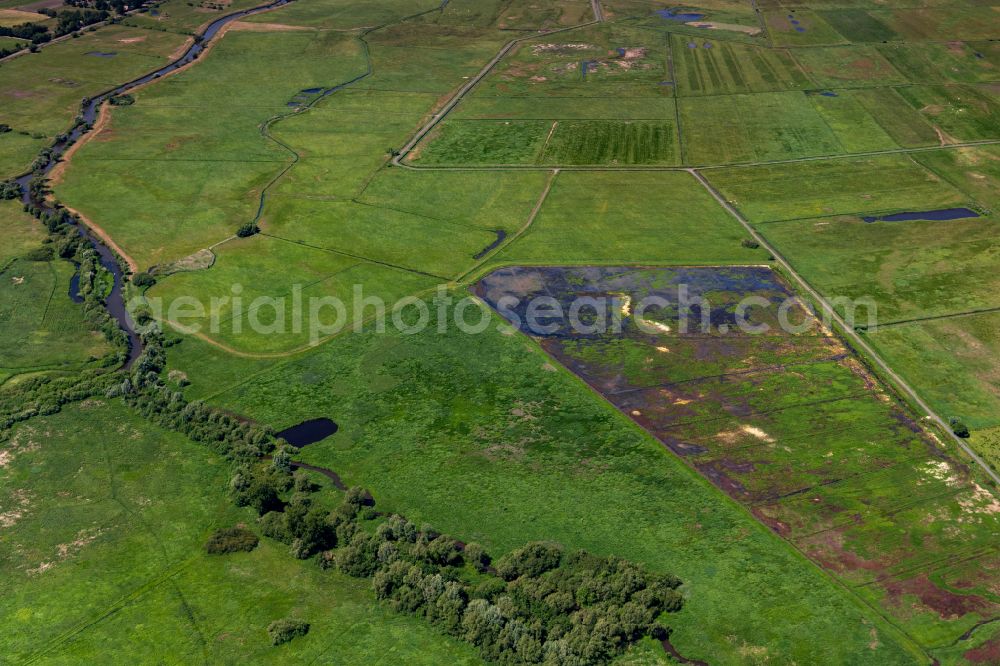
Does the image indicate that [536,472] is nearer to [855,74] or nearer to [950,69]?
[855,74]

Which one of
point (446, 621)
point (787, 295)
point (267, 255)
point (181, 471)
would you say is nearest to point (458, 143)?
point (267, 255)

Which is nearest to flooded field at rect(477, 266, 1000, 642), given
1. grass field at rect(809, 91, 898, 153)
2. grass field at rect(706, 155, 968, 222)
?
grass field at rect(706, 155, 968, 222)

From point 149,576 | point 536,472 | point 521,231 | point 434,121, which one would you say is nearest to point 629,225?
point 521,231

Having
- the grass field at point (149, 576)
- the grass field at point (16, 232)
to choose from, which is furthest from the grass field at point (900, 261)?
the grass field at point (16, 232)

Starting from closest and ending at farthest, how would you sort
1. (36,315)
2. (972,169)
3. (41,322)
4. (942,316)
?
(942,316)
(41,322)
(36,315)
(972,169)

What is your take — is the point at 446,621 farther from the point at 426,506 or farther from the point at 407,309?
the point at 407,309

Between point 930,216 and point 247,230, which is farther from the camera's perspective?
point 930,216

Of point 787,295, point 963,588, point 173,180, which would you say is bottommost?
point 963,588
